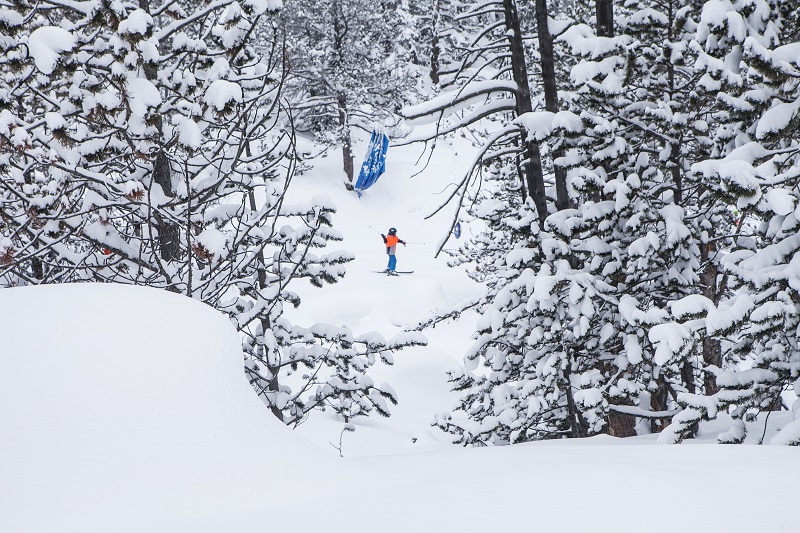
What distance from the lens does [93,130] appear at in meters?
5.32

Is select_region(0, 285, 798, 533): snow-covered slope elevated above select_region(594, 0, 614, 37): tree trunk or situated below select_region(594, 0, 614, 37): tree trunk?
below

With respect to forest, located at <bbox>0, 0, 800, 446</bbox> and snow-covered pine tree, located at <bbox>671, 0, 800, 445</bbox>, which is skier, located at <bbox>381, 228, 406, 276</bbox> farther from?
snow-covered pine tree, located at <bbox>671, 0, 800, 445</bbox>

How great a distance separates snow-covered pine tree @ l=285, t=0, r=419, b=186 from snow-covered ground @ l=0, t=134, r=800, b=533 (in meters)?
24.5

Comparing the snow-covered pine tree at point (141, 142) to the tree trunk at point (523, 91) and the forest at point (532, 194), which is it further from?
the tree trunk at point (523, 91)

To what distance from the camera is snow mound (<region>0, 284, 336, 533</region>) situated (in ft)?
6.47

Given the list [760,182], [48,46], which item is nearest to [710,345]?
[760,182]

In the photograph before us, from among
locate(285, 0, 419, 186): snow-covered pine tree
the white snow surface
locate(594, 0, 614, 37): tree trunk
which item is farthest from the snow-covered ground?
locate(285, 0, 419, 186): snow-covered pine tree

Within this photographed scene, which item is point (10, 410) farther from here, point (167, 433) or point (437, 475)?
point (437, 475)

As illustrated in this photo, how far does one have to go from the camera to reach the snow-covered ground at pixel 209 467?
2.02 metres

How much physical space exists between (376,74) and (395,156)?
6.17 m

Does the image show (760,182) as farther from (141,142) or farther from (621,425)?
(141,142)

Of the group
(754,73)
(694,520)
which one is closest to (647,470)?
(694,520)

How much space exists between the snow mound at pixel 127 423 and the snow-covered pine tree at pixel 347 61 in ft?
80.5

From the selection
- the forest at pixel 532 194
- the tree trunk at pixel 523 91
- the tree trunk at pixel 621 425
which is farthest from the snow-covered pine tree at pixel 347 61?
the tree trunk at pixel 621 425
